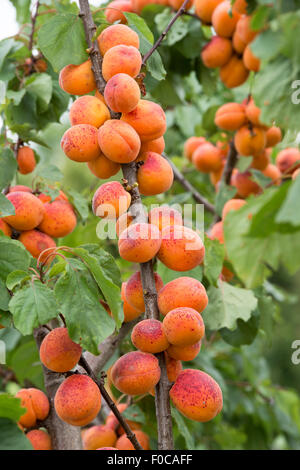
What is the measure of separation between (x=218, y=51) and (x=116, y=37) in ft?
2.14

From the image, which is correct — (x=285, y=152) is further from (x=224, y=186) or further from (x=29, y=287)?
(x=29, y=287)

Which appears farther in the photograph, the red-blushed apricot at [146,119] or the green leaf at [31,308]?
the red-blushed apricot at [146,119]

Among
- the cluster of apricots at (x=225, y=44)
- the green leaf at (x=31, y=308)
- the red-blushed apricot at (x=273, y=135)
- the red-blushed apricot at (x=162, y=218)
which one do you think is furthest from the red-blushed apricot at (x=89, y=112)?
the red-blushed apricot at (x=273, y=135)

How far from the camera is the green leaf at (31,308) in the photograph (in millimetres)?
736

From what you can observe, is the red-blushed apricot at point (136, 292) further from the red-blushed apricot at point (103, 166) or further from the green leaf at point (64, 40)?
the green leaf at point (64, 40)

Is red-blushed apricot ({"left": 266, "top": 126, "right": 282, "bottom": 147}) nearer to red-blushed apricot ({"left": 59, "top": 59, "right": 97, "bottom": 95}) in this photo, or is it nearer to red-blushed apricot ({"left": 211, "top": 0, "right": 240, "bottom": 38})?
red-blushed apricot ({"left": 211, "top": 0, "right": 240, "bottom": 38})

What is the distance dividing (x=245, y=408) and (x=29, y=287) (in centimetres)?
133

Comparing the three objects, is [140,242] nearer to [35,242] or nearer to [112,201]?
[112,201]

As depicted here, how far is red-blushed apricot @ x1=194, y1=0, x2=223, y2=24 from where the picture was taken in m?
1.48

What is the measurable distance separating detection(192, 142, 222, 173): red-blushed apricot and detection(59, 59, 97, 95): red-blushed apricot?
836mm

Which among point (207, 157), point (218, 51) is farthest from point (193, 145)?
point (218, 51)

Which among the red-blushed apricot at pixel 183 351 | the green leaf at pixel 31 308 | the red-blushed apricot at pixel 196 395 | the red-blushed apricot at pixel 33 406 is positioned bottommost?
the red-blushed apricot at pixel 33 406

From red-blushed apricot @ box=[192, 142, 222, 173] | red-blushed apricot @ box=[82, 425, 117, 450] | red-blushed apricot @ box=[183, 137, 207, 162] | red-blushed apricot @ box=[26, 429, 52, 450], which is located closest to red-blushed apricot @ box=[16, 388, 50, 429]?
red-blushed apricot @ box=[26, 429, 52, 450]

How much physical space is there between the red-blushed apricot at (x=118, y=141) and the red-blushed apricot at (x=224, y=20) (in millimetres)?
733
